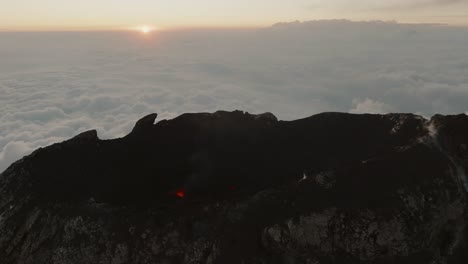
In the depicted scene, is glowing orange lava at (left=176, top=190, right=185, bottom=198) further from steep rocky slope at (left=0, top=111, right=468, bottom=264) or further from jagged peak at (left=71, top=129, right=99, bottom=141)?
jagged peak at (left=71, top=129, right=99, bottom=141)

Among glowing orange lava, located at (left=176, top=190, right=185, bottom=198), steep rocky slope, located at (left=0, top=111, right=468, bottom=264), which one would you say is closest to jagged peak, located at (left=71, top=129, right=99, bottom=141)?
steep rocky slope, located at (left=0, top=111, right=468, bottom=264)

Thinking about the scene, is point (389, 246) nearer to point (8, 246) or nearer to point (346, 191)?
point (346, 191)

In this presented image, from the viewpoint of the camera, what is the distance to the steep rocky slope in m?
22.9

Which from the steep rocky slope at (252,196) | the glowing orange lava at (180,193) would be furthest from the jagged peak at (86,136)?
the glowing orange lava at (180,193)

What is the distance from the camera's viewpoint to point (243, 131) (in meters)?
37.3

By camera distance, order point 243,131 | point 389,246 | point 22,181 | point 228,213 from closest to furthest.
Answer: point 389,246 → point 228,213 → point 22,181 → point 243,131

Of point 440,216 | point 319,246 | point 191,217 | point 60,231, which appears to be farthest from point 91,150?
Answer: point 440,216

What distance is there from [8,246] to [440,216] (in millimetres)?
29296

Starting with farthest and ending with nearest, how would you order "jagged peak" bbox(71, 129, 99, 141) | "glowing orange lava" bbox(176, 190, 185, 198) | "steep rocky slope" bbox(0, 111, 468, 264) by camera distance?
1. "jagged peak" bbox(71, 129, 99, 141)
2. "glowing orange lava" bbox(176, 190, 185, 198)
3. "steep rocky slope" bbox(0, 111, 468, 264)

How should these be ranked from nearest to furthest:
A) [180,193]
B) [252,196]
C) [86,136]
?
[252,196], [180,193], [86,136]

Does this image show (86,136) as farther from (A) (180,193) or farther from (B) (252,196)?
(B) (252,196)

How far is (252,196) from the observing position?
26312mm

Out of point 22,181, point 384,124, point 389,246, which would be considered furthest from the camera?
point 384,124

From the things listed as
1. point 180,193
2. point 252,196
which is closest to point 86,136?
point 180,193
